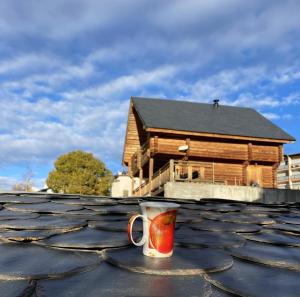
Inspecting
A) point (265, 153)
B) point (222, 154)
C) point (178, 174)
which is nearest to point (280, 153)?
point (265, 153)

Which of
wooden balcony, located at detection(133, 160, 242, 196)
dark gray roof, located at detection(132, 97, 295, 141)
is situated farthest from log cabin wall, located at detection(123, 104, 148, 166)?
wooden balcony, located at detection(133, 160, 242, 196)

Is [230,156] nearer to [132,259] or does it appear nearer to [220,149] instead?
[220,149]

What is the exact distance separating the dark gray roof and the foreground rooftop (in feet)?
54.1

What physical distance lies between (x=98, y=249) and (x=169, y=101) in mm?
23358

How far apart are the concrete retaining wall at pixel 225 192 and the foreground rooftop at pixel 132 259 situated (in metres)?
12.3

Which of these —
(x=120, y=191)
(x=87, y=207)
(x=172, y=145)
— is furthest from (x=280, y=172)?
(x=87, y=207)

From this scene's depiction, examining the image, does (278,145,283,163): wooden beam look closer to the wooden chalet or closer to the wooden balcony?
the wooden chalet

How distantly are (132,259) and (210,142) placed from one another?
777 inches

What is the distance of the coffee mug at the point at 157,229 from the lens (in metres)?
1.56

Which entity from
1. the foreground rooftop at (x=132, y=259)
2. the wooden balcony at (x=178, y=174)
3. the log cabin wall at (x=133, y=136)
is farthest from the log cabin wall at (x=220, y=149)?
the foreground rooftop at (x=132, y=259)

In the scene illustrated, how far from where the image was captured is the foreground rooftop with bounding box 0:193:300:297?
1211 mm

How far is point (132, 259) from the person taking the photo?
1.49m

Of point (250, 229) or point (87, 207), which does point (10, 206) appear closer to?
point (87, 207)

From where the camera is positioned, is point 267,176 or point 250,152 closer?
point 250,152
